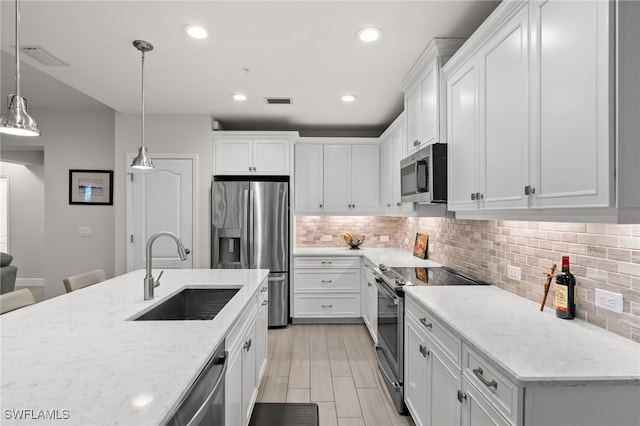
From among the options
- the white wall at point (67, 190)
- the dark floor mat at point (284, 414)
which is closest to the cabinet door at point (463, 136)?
the dark floor mat at point (284, 414)

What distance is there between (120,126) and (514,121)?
428 cm

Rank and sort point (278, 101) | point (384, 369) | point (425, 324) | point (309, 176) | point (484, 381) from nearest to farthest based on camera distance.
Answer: point (484, 381) → point (425, 324) → point (384, 369) → point (278, 101) → point (309, 176)

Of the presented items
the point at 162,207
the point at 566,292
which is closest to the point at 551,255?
the point at 566,292

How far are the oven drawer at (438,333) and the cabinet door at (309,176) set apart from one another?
2.57 m

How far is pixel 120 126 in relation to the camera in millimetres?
4164

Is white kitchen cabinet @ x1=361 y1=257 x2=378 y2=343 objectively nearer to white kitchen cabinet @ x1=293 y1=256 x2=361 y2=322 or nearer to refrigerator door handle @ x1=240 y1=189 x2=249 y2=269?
white kitchen cabinet @ x1=293 y1=256 x2=361 y2=322

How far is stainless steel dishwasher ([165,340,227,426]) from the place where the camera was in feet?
3.42

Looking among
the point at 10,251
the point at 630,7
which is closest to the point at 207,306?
the point at 630,7

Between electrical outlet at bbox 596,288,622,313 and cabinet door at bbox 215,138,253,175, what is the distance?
12.0 ft

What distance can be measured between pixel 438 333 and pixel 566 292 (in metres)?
0.61

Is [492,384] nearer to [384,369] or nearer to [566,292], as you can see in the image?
[566,292]

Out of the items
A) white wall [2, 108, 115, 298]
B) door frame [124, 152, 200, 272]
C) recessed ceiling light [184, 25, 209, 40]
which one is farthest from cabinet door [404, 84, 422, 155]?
white wall [2, 108, 115, 298]

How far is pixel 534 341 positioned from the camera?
1326 millimetres

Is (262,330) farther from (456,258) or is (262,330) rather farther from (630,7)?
(630,7)
